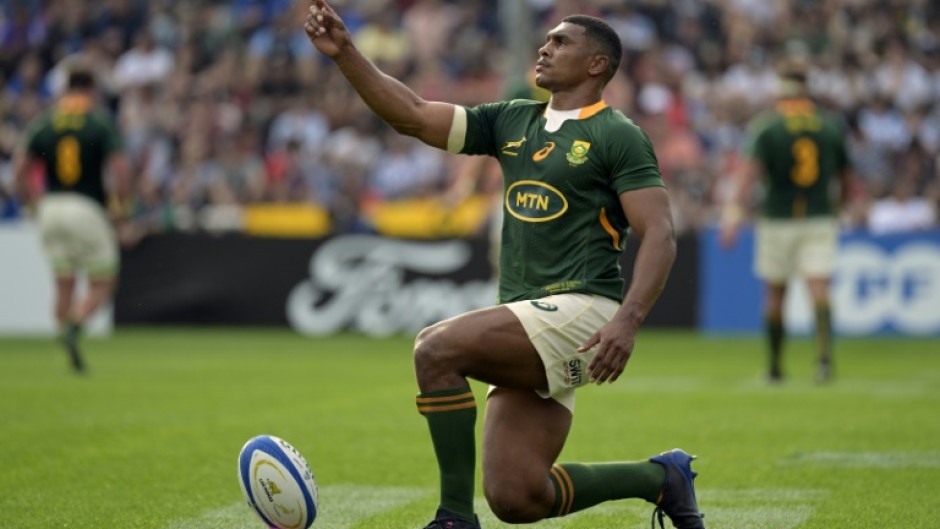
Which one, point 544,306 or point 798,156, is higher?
point 798,156

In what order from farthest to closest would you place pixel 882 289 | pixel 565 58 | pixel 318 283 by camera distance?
pixel 318 283
pixel 882 289
pixel 565 58

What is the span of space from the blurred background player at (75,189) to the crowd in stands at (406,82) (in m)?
5.47

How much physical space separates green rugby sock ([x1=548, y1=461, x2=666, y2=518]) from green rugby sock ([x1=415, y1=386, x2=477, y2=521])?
15.1 inches

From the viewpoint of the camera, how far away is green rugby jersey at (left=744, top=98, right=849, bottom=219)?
Result: 12852mm

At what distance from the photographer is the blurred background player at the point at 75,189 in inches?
547

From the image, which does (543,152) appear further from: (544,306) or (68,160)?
(68,160)

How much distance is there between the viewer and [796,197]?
13.0 meters

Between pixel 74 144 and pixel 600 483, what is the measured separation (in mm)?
9352

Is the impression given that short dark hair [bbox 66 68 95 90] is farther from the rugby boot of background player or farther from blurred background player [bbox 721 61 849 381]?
blurred background player [bbox 721 61 849 381]

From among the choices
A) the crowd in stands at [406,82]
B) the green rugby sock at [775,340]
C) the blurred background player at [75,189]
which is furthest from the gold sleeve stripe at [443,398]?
the crowd in stands at [406,82]

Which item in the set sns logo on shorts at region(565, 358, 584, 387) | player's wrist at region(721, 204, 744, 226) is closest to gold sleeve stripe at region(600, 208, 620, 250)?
sns logo on shorts at region(565, 358, 584, 387)

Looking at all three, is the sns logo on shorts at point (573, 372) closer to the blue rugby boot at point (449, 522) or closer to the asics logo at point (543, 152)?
the blue rugby boot at point (449, 522)

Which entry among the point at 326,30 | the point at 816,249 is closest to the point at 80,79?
the point at 816,249

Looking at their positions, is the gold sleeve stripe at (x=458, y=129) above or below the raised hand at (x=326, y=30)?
below
